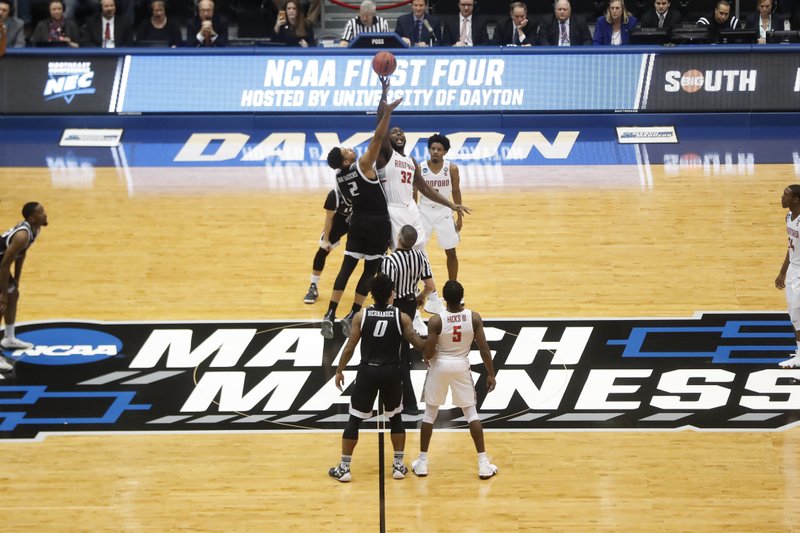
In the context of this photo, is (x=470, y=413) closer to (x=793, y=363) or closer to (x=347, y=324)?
(x=347, y=324)

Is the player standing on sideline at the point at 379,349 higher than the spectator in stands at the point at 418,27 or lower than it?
lower

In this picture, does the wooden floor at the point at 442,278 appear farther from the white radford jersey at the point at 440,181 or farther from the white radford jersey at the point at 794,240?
the white radford jersey at the point at 794,240

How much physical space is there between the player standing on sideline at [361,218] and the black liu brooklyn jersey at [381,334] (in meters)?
2.53

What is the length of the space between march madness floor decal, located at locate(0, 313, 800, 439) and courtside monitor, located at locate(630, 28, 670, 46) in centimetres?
843

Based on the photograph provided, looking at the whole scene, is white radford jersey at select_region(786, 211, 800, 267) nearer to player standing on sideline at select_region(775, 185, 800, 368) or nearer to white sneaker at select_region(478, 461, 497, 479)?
player standing on sideline at select_region(775, 185, 800, 368)

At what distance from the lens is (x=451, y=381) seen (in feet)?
31.2

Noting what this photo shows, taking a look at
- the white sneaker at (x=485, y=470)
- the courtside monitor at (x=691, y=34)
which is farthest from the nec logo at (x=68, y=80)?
the white sneaker at (x=485, y=470)

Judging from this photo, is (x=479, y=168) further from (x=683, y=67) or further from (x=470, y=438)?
(x=470, y=438)

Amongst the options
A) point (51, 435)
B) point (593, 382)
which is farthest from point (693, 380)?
point (51, 435)

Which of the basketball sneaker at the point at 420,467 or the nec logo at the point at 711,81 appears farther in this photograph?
the nec logo at the point at 711,81

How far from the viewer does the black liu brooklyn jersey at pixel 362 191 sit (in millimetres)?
11922

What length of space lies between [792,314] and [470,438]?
11.4ft

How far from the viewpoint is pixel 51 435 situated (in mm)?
10578

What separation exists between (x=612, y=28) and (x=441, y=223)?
901 cm
